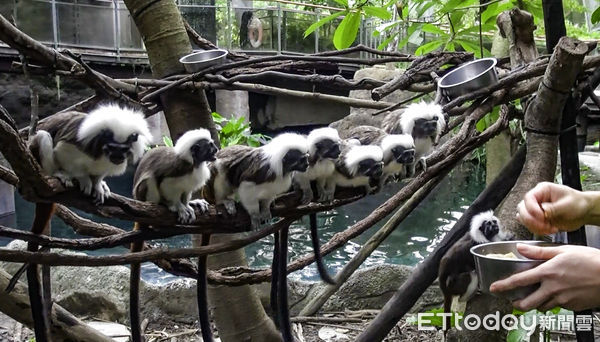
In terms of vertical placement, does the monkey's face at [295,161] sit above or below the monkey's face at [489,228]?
above

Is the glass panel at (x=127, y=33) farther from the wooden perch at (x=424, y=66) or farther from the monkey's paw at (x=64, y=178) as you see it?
the monkey's paw at (x=64, y=178)

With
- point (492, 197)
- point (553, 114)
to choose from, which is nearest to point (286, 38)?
point (492, 197)

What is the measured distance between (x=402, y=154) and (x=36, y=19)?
833 centimetres

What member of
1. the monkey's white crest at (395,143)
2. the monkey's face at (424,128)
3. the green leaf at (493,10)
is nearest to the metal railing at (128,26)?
the green leaf at (493,10)

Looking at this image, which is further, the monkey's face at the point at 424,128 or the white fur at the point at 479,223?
the white fur at the point at 479,223

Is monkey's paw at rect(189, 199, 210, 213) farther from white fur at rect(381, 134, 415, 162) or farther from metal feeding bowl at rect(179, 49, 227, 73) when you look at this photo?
metal feeding bowl at rect(179, 49, 227, 73)

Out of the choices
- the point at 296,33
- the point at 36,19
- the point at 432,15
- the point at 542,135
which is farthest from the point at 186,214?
the point at 296,33

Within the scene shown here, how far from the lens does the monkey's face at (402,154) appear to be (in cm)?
236

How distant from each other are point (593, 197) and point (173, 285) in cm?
368

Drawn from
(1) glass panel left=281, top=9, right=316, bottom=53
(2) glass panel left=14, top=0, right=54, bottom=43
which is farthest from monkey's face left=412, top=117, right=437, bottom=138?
(1) glass panel left=281, top=9, right=316, bottom=53

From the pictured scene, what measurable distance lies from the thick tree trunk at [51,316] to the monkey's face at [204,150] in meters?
0.93

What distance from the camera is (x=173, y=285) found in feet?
15.7

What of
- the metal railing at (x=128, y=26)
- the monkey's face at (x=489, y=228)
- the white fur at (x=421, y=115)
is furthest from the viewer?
the metal railing at (x=128, y=26)

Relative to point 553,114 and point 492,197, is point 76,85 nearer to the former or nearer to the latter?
point 492,197
